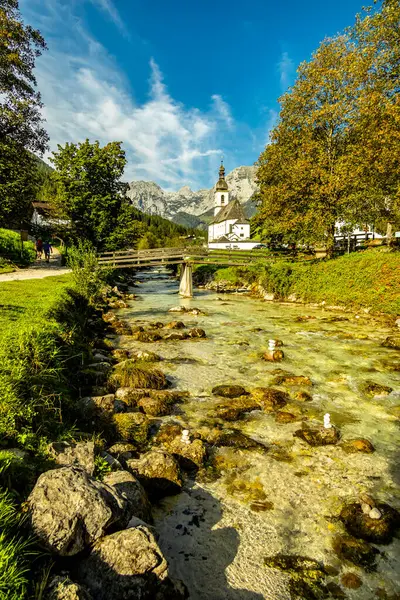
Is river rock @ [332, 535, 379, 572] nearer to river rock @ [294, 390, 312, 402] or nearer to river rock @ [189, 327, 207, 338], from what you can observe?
river rock @ [294, 390, 312, 402]

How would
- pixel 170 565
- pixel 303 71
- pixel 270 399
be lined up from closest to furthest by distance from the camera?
pixel 170 565 → pixel 270 399 → pixel 303 71

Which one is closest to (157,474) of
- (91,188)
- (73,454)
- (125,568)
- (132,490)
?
(132,490)

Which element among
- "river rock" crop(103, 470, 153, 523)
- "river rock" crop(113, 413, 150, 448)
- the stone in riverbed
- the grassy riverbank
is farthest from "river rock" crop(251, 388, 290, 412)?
the grassy riverbank

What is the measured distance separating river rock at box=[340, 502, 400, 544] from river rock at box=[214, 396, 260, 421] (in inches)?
138

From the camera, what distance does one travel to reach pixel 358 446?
287 inches

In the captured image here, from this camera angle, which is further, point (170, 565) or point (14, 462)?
point (170, 565)

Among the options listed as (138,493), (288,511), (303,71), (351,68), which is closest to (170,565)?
(138,493)

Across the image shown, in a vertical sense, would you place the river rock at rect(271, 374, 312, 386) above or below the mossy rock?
below

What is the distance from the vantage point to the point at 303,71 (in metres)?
27.5

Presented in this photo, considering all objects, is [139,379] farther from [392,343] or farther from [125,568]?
[392,343]

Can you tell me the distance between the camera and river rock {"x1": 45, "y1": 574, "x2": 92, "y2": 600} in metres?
2.66

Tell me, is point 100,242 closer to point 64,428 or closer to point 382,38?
point 382,38

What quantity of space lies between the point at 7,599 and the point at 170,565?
9.43 ft

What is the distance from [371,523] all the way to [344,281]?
2153 centimetres
